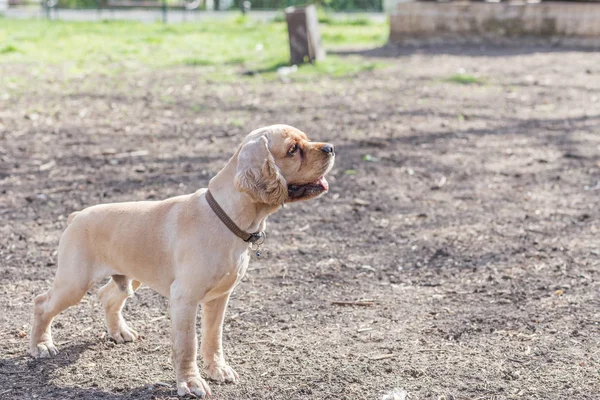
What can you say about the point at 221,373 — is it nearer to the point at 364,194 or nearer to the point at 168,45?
the point at 364,194

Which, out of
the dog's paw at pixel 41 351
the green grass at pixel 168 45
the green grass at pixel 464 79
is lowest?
the green grass at pixel 464 79

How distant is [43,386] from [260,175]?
5.20 feet

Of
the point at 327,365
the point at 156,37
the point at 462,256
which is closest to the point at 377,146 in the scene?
the point at 462,256

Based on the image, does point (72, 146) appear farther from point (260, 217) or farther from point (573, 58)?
point (573, 58)

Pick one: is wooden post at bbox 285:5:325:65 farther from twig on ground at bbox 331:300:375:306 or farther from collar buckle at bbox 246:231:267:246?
collar buckle at bbox 246:231:267:246

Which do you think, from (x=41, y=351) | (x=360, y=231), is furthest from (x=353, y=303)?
(x=41, y=351)

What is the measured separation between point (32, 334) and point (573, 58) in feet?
40.5

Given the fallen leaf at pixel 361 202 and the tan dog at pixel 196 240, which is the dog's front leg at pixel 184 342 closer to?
the tan dog at pixel 196 240

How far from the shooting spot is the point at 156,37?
1934cm

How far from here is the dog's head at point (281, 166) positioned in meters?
3.91

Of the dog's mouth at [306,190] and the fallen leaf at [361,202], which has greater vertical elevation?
the dog's mouth at [306,190]

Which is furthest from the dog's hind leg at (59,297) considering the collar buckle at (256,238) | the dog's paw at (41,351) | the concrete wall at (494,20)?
the concrete wall at (494,20)

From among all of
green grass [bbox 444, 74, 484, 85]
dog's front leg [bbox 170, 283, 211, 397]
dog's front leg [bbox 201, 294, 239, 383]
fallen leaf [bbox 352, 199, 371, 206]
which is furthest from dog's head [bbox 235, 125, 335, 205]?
green grass [bbox 444, 74, 484, 85]

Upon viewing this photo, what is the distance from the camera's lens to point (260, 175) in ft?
12.8
